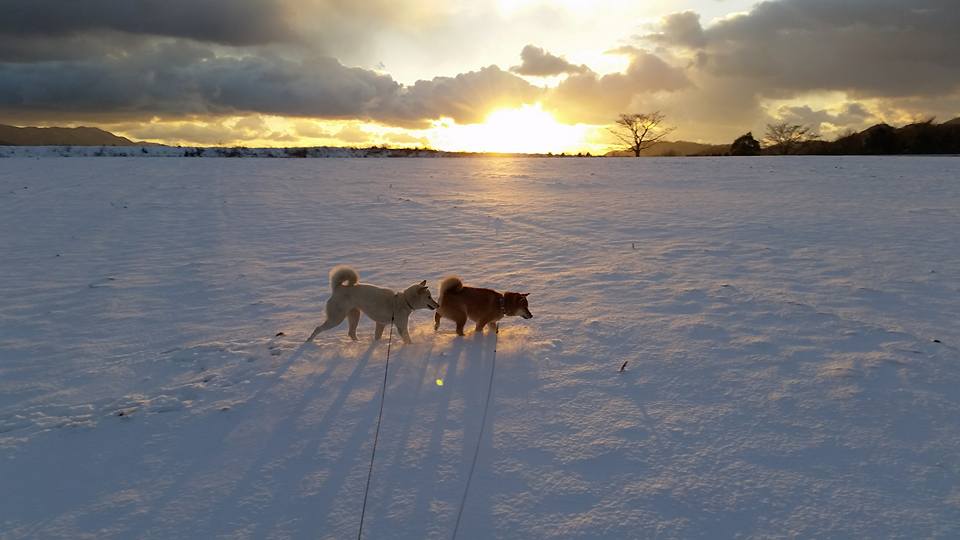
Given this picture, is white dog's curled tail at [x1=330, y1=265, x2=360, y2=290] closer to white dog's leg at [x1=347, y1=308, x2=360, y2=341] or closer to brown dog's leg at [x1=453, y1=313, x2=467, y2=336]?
white dog's leg at [x1=347, y1=308, x2=360, y2=341]

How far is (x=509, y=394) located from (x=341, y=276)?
2091mm

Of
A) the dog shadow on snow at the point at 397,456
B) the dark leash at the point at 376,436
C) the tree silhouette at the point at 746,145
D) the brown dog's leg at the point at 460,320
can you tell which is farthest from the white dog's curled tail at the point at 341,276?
the tree silhouette at the point at 746,145

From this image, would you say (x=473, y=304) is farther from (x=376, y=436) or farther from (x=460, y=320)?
(x=376, y=436)

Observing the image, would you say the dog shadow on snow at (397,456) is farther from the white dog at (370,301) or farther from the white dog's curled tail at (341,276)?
the white dog's curled tail at (341,276)

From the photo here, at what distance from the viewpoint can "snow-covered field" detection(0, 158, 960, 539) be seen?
9.09ft

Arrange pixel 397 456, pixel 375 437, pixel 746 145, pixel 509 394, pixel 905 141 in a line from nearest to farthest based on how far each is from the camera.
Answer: pixel 397 456
pixel 375 437
pixel 509 394
pixel 905 141
pixel 746 145

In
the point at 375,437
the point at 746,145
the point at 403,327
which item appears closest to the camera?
the point at 375,437

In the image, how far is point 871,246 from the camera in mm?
9492

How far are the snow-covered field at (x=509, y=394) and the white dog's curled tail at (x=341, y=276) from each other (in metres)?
0.67

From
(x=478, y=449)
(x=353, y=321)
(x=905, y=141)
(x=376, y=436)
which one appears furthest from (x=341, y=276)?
(x=905, y=141)

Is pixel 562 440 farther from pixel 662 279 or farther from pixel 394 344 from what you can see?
pixel 662 279

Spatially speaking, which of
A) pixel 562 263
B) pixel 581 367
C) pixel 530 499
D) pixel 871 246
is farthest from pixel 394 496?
pixel 871 246

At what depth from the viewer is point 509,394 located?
4117mm

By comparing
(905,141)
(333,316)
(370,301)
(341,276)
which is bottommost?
(333,316)
